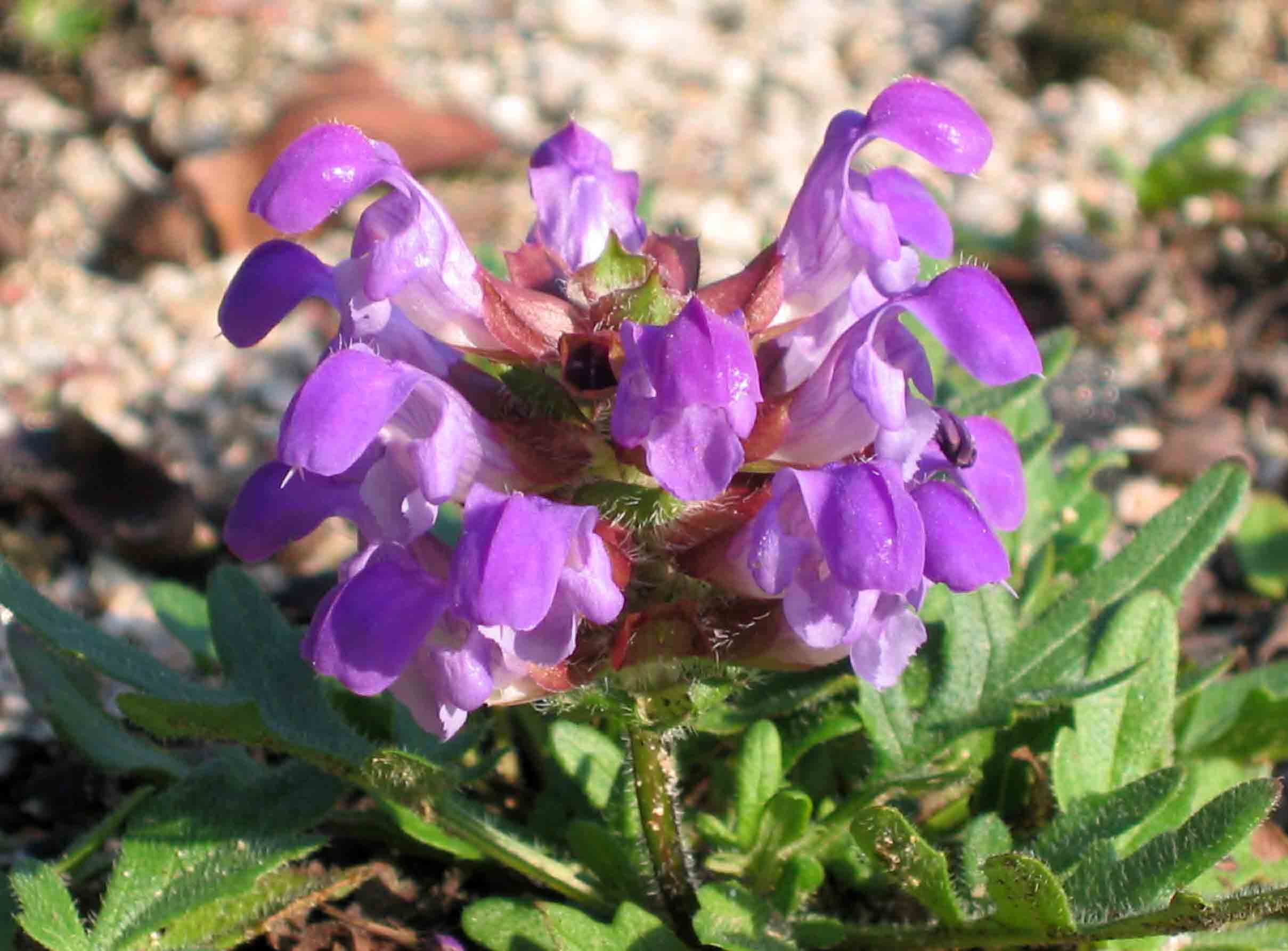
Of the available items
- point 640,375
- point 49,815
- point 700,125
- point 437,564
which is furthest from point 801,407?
point 700,125

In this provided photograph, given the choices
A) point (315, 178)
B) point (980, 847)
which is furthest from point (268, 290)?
point (980, 847)

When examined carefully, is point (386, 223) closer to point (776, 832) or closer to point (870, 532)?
point (870, 532)

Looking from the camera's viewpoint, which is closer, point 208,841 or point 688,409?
point 688,409

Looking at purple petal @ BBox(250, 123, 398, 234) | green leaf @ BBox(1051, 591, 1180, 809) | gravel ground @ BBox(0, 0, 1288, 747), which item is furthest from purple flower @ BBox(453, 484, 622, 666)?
gravel ground @ BBox(0, 0, 1288, 747)

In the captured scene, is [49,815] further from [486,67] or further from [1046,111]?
[1046,111]

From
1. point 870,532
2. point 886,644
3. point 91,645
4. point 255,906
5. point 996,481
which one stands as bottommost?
point 255,906

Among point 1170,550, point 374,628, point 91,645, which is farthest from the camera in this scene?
point 1170,550

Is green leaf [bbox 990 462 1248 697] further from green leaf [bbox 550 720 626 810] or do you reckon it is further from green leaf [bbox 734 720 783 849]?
green leaf [bbox 550 720 626 810]
